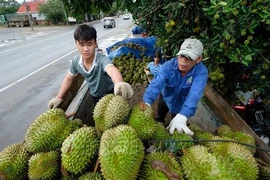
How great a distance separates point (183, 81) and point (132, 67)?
2.85 metres

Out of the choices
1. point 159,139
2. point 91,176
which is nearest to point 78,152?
point 91,176

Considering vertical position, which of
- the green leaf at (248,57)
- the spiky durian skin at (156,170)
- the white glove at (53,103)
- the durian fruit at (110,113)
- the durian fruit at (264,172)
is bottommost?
the durian fruit at (264,172)

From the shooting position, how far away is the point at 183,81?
262cm

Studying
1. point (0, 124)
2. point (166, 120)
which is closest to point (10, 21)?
point (0, 124)

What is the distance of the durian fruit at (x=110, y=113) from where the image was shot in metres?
1.44

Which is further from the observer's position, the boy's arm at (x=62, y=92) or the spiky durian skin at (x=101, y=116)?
the boy's arm at (x=62, y=92)

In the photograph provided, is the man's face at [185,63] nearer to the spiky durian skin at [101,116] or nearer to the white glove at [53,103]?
the spiky durian skin at [101,116]

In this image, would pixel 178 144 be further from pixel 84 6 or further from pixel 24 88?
pixel 24 88

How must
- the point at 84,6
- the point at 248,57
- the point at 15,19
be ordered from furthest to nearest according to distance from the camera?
1. the point at 15,19
2. the point at 84,6
3. the point at 248,57

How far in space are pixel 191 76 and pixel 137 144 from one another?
1.43 metres

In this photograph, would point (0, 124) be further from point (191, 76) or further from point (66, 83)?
point (191, 76)

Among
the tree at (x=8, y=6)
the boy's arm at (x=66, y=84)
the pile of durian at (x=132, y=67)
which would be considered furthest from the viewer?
the tree at (x=8, y=6)

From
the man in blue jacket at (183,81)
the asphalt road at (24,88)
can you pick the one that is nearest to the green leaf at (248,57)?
the man in blue jacket at (183,81)

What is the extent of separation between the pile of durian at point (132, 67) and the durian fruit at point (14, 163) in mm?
3264
